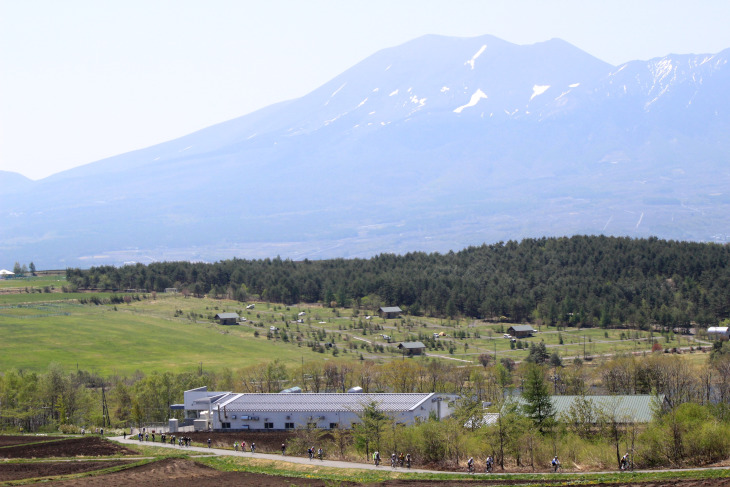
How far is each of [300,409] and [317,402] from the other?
1.78 m

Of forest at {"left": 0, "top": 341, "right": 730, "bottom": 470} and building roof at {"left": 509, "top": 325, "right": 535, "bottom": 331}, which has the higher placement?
building roof at {"left": 509, "top": 325, "right": 535, "bottom": 331}

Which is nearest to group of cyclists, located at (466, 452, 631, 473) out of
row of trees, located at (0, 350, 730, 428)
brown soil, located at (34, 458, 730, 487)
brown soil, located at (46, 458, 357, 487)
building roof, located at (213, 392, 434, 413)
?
brown soil, located at (34, 458, 730, 487)

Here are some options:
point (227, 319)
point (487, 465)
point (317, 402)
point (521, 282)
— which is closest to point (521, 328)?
point (521, 282)

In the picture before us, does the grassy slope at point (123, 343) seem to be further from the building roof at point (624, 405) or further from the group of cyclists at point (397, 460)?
the group of cyclists at point (397, 460)

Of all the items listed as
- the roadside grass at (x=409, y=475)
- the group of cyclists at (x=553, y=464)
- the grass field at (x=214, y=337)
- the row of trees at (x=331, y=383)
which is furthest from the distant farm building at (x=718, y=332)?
the roadside grass at (x=409, y=475)

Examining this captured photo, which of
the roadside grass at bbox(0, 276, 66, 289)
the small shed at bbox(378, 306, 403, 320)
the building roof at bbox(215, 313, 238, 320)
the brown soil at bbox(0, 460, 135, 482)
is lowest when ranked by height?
the brown soil at bbox(0, 460, 135, 482)

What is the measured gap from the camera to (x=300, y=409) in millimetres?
70750

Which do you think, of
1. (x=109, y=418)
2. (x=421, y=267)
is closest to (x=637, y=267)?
(x=421, y=267)

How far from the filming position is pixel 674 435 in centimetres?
4756

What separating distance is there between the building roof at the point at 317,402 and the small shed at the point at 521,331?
64.9 metres

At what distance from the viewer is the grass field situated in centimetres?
11388

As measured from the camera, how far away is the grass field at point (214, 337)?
11388 cm

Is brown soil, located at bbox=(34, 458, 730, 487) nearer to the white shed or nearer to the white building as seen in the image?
the white building

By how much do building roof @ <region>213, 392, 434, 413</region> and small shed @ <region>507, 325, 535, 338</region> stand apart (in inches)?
2554
